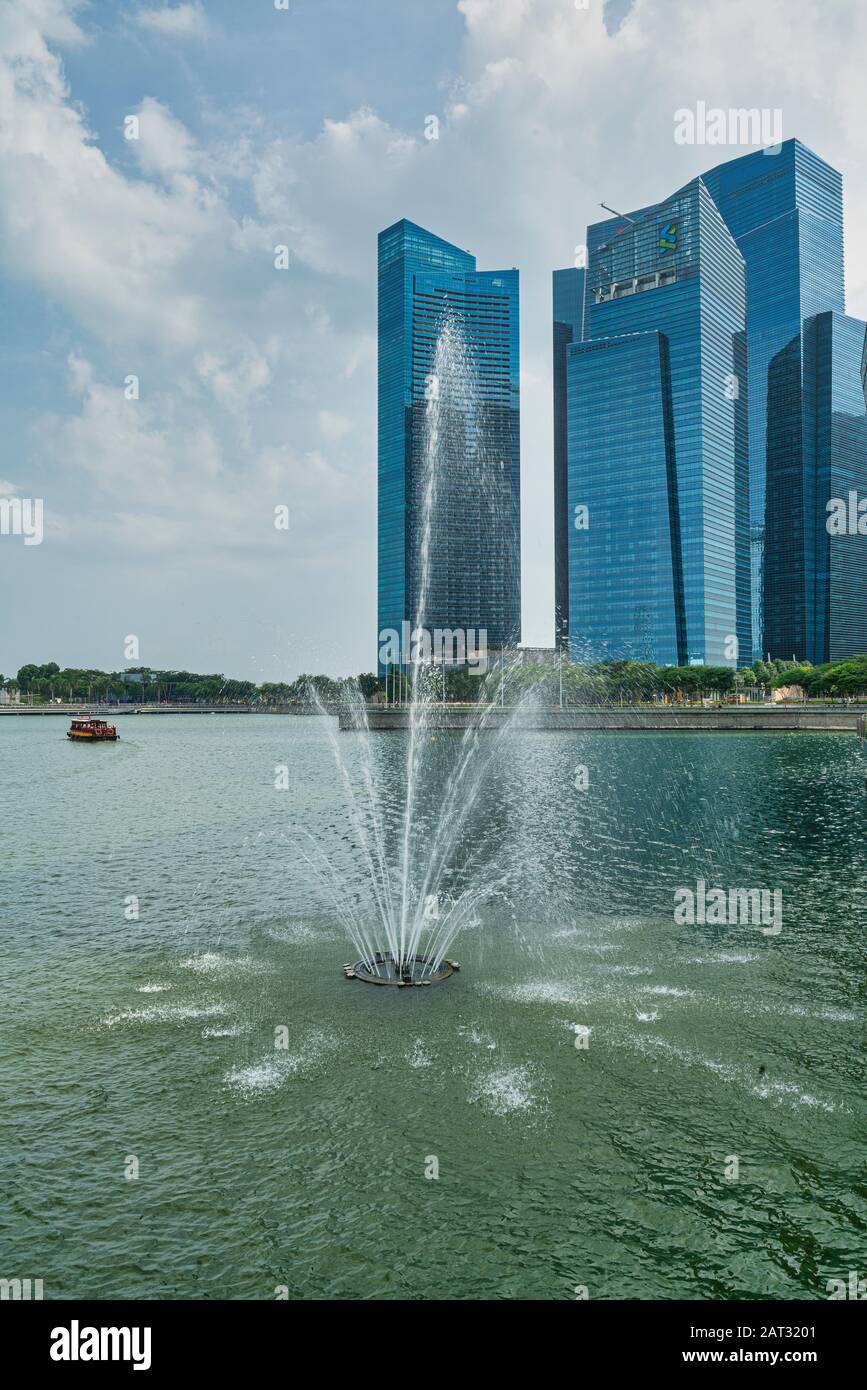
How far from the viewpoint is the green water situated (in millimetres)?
11000

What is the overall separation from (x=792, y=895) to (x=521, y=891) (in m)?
10.4

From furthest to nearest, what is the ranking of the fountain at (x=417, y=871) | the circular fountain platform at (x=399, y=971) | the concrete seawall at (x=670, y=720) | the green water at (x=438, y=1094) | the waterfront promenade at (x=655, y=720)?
the waterfront promenade at (x=655, y=720), the concrete seawall at (x=670, y=720), the fountain at (x=417, y=871), the circular fountain platform at (x=399, y=971), the green water at (x=438, y=1094)

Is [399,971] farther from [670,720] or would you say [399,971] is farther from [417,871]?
[670,720]

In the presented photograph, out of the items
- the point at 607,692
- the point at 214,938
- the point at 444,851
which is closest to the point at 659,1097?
the point at 214,938

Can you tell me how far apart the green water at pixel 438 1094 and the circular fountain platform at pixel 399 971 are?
41 centimetres

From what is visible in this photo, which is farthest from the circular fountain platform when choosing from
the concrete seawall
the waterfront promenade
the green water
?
the concrete seawall

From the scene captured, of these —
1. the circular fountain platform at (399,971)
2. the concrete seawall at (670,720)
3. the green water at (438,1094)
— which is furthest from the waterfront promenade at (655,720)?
the circular fountain platform at (399,971)

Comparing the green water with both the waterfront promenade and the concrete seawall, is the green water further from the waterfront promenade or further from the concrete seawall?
the concrete seawall

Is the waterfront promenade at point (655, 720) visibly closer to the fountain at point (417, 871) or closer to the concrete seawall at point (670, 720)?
the concrete seawall at point (670, 720)

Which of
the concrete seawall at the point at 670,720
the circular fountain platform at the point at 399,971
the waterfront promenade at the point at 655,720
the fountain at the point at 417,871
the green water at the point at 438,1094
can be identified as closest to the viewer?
→ the green water at the point at 438,1094

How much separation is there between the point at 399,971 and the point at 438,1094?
7024mm

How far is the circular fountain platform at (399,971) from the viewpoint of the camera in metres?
21.6

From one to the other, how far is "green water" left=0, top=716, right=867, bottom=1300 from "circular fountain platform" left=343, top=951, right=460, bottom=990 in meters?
0.41

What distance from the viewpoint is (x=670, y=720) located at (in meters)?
146
